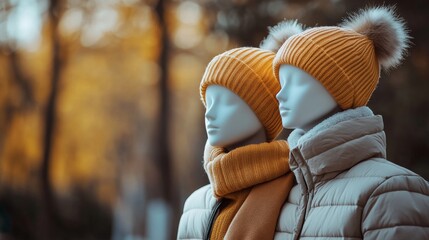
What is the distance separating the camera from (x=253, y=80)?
128 inches

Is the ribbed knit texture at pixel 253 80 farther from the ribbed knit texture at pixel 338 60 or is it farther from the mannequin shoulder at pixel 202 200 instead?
the mannequin shoulder at pixel 202 200

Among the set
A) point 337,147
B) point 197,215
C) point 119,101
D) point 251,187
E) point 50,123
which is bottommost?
point 119,101

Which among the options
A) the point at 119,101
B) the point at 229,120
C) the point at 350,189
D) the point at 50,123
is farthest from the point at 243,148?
the point at 119,101

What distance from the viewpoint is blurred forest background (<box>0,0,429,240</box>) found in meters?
7.30

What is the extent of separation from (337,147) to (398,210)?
0.34 m

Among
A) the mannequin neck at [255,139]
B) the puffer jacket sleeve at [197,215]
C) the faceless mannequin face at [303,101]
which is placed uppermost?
the faceless mannequin face at [303,101]

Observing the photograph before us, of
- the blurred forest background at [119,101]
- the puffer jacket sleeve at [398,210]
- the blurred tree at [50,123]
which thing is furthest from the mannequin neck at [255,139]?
the blurred tree at [50,123]

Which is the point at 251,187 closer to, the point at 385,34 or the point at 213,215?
the point at 213,215

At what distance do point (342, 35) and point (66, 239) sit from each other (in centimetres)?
1353

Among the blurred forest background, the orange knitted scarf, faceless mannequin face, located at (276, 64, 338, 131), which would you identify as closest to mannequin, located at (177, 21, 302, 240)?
the orange knitted scarf

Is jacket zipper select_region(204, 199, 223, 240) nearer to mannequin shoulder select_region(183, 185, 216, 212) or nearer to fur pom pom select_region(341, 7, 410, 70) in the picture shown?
mannequin shoulder select_region(183, 185, 216, 212)

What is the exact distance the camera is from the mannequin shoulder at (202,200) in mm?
3451

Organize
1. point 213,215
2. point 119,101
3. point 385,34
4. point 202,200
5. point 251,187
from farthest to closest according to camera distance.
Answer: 1. point 119,101
2. point 202,200
3. point 213,215
4. point 251,187
5. point 385,34

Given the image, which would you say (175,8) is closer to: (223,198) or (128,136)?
(128,136)
